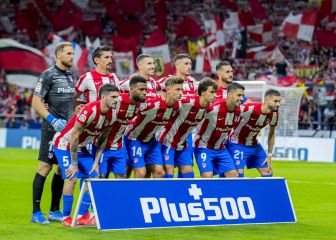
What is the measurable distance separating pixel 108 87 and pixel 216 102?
2.48m

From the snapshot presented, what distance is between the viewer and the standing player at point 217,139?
39.4 ft

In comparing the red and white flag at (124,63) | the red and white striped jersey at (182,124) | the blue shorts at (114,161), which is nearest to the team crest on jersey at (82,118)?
the blue shorts at (114,161)

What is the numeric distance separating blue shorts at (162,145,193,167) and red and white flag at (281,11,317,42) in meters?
22.1

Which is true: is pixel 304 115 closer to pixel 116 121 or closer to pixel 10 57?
pixel 10 57

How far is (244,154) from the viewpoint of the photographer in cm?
1285

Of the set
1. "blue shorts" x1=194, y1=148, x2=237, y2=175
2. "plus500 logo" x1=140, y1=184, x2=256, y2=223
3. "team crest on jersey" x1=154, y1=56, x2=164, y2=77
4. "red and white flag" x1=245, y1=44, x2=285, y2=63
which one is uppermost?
"red and white flag" x1=245, y1=44, x2=285, y2=63

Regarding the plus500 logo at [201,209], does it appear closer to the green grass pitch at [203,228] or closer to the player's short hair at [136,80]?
the green grass pitch at [203,228]

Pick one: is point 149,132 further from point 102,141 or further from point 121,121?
point 102,141

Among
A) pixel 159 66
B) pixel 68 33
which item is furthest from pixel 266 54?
pixel 68 33

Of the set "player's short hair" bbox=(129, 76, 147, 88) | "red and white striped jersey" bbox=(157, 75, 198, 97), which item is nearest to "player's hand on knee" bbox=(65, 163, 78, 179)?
"player's short hair" bbox=(129, 76, 147, 88)

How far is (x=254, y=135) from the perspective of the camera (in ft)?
41.9

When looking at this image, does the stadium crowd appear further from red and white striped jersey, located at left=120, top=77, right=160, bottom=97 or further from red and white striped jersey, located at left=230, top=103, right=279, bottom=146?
red and white striped jersey, located at left=120, top=77, right=160, bottom=97

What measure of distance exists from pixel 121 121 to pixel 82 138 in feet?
2.47

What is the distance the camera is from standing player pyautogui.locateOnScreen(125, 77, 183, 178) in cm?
1145
